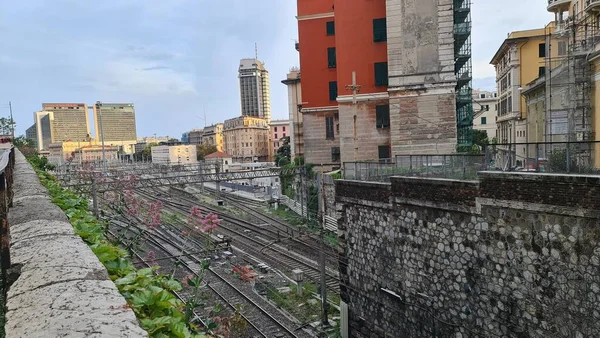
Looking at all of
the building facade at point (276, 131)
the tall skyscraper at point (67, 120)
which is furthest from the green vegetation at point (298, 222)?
the tall skyscraper at point (67, 120)

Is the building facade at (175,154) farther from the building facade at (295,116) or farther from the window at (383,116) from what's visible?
the window at (383,116)

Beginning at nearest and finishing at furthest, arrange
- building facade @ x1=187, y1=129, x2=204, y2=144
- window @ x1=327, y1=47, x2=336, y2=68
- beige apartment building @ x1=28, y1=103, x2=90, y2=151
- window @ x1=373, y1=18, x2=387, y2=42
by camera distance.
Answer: window @ x1=373, y1=18, x2=387, y2=42 < window @ x1=327, y1=47, x2=336, y2=68 < beige apartment building @ x1=28, y1=103, x2=90, y2=151 < building facade @ x1=187, y1=129, x2=204, y2=144

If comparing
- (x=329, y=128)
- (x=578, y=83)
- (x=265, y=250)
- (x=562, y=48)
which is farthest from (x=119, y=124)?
(x=578, y=83)

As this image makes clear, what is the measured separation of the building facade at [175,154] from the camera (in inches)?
3327

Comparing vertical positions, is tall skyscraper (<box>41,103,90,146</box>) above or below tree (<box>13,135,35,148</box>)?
above

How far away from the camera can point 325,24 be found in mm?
28078

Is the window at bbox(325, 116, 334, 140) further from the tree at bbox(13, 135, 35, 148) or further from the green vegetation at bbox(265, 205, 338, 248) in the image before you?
the tree at bbox(13, 135, 35, 148)

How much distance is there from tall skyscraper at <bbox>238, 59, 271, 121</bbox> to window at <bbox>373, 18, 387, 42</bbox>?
116254 millimetres

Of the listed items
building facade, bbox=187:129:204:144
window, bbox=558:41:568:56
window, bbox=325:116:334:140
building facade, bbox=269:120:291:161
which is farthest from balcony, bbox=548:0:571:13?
building facade, bbox=187:129:204:144

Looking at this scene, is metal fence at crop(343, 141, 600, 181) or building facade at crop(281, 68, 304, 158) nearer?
metal fence at crop(343, 141, 600, 181)

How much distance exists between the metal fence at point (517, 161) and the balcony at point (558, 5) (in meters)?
20.2

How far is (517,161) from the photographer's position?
7.70 metres

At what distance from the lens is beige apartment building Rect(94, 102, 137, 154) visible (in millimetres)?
137000

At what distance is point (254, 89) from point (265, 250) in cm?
12310
